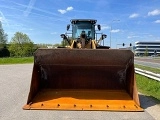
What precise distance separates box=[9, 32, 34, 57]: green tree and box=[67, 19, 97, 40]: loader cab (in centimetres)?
5868

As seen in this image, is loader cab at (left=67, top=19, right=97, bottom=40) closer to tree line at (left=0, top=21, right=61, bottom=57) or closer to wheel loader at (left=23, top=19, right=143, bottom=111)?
wheel loader at (left=23, top=19, right=143, bottom=111)

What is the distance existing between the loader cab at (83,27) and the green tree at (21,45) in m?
58.7

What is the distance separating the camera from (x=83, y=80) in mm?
7156

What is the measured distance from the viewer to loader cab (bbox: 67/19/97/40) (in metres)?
11.0

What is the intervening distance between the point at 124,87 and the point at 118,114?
1613mm

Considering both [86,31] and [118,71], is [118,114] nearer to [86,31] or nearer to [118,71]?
[118,71]

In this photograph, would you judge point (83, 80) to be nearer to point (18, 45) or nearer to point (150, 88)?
point (150, 88)

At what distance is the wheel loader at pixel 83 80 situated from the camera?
245 inches

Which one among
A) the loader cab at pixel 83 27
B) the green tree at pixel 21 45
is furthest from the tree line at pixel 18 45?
the loader cab at pixel 83 27

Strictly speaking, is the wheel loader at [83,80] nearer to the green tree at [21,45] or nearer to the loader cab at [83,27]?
the loader cab at [83,27]

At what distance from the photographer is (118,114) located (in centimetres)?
562

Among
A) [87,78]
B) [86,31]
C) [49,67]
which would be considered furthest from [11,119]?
[86,31]

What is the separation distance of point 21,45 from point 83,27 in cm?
6603

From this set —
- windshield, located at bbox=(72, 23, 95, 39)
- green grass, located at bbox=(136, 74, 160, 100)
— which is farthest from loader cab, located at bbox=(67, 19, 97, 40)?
green grass, located at bbox=(136, 74, 160, 100)
